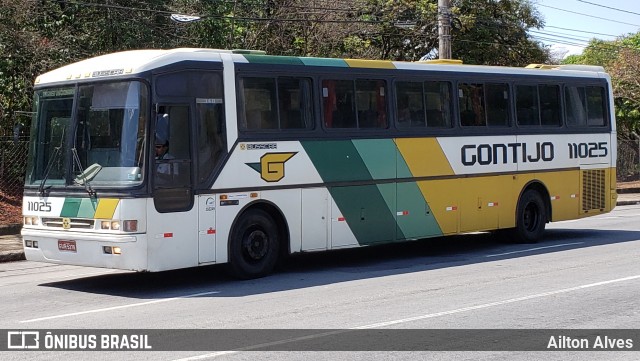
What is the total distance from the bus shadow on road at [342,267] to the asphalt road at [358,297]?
0.10ft

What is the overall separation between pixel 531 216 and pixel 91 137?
9.83m

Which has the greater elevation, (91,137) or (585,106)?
(585,106)

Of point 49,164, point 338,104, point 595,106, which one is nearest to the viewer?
point 49,164

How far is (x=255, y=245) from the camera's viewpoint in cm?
1405

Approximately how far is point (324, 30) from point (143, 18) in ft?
28.1

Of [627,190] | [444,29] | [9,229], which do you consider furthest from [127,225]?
[627,190]

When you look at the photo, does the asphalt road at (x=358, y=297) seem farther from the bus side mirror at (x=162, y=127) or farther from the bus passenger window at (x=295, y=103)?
the bus passenger window at (x=295, y=103)

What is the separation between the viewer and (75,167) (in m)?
13.1

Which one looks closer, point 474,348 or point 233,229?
point 474,348

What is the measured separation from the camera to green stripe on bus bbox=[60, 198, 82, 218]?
12836mm

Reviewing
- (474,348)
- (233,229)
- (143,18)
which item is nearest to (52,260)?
(233,229)

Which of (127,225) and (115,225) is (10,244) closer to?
(115,225)

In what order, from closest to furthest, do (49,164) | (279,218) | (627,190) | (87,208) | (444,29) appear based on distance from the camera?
(87,208) → (49,164) → (279,218) → (444,29) → (627,190)

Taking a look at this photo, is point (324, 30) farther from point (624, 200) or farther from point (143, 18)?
point (624, 200)
